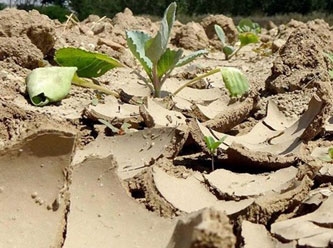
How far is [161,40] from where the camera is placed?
211cm

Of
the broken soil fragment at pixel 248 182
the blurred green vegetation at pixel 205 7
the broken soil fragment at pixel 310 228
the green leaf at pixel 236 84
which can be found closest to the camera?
the broken soil fragment at pixel 310 228

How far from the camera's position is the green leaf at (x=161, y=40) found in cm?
210

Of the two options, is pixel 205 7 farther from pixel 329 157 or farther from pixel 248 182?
pixel 248 182

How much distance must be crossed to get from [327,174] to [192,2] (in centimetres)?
1141

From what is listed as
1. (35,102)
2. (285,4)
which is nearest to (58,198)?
(35,102)

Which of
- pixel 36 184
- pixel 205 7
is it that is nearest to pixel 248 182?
pixel 36 184

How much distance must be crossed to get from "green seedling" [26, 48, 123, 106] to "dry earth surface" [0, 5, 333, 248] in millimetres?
33

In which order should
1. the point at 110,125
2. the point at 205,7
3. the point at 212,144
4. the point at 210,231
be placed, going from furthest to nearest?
the point at 205,7 → the point at 110,125 → the point at 212,144 → the point at 210,231

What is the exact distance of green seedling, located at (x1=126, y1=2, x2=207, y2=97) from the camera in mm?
2113

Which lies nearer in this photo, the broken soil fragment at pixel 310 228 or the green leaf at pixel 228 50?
the broken soil fragment at pixel 310 228

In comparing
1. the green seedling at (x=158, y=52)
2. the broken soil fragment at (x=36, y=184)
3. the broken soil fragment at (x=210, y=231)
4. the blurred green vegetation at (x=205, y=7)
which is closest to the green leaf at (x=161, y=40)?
the green seedling at (x=158, y=52)

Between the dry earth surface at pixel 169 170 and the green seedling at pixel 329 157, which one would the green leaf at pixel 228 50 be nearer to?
the dry earth surface at pixel 169 170

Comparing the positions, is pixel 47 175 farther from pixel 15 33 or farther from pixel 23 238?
pixel 15 33

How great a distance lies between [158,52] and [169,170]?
74cm
